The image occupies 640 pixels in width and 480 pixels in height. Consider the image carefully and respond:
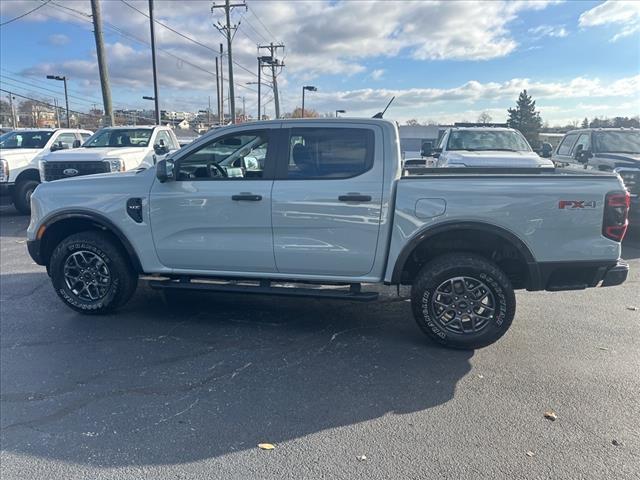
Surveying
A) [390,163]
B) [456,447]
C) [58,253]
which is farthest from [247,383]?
[58,253]

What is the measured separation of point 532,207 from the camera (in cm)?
377

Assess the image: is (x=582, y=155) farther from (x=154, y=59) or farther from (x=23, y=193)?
(x=154, y=59)

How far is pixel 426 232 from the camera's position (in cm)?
393

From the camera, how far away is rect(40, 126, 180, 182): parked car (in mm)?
9836

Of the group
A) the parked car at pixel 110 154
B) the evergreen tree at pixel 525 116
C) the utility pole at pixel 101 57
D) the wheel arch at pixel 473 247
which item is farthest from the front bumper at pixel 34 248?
the evergreen tree at pixel 525 116

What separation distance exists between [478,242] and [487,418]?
60.9 inches

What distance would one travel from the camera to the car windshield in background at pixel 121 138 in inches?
438

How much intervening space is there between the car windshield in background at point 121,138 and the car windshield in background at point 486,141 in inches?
283

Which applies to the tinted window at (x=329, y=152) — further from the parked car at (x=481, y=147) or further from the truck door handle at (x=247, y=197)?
the parked car at (x=481, y=147)

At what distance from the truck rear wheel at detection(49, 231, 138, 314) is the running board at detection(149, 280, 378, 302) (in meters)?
0.37

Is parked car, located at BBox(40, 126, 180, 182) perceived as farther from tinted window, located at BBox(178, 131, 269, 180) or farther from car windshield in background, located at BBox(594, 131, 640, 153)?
car windshield in background, located at BBox(594, 131, 640, 153)

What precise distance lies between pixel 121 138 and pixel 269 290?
8681 millimetres

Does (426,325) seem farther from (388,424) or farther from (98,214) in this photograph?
(98,214)

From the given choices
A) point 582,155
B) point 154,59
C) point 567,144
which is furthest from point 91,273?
point 154,59
